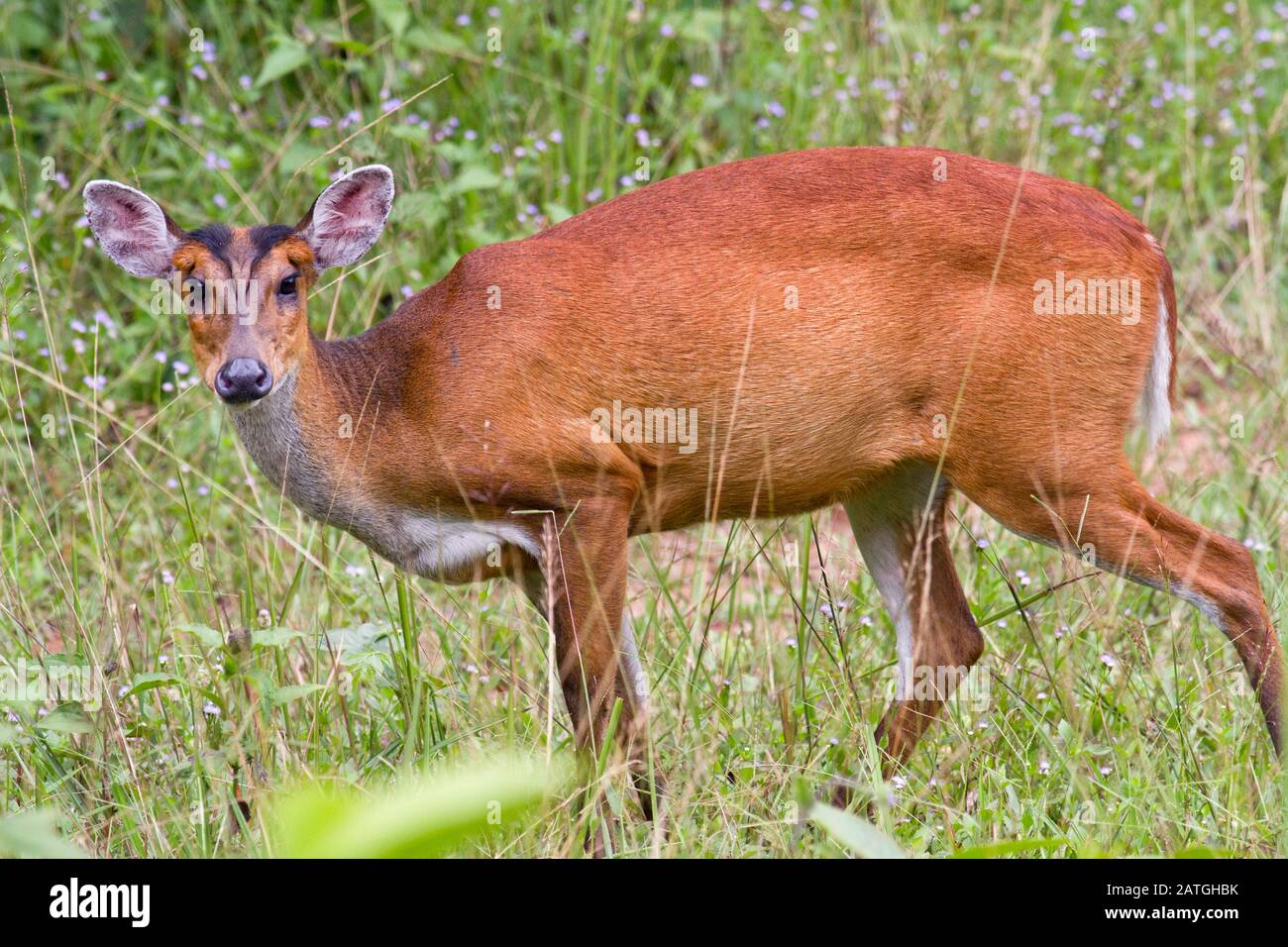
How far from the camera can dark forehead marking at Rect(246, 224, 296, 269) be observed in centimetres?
439

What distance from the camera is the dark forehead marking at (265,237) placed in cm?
439

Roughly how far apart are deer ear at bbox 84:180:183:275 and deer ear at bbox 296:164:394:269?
0.37 metres

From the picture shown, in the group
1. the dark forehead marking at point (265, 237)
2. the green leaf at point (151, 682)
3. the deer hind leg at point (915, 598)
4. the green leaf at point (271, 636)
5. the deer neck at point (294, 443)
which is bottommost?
the deer hind leg at point (915, 598)

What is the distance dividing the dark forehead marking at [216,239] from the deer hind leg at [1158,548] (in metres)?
2.01

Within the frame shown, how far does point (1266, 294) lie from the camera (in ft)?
23.9

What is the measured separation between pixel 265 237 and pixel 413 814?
3140mm

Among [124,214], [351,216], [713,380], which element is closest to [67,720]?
[124,214]

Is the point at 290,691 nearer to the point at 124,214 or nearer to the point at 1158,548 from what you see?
the point at 124,214

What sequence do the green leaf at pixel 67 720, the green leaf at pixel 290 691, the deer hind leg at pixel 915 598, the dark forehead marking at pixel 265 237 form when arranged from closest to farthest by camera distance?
the green leaf at pixel 290 691, the green leaf at pixel 67 720, the dark forehead marking at pixel 265 237, the deer hind leg at pixel 915 598
